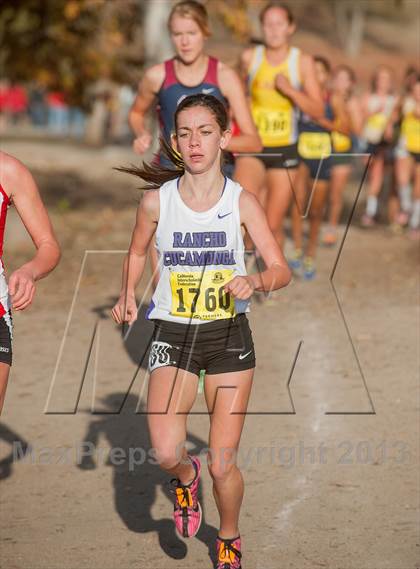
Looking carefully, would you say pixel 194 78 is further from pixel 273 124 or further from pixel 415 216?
pixel 415 216

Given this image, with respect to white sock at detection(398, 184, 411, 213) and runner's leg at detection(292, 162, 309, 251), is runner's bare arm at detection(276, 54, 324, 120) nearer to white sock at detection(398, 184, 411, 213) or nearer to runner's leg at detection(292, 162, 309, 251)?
runner's leg at detection(292, 162, 309, 251)

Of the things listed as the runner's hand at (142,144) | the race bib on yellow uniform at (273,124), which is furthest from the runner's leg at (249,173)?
the runner's hand at (142,144)

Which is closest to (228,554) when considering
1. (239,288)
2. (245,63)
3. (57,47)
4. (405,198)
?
(239,288)

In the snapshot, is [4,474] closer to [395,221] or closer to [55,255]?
[55,255]

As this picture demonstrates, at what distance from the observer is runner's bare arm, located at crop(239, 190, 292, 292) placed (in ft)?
15.5

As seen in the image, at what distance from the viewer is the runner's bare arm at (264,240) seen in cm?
473

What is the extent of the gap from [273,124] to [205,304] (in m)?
4.73

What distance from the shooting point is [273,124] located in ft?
30.5

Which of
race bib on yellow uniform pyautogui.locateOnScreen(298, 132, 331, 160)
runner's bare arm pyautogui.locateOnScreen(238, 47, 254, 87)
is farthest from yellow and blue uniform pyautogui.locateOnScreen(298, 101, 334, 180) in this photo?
runner's bare arm pyautogui.locateOnScreen(238, 47, 254, 87)

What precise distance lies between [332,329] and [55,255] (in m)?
5.05

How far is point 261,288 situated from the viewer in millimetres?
4598

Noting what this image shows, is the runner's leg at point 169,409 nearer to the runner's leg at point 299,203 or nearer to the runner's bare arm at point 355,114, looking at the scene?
the runner's leg at point 299,203

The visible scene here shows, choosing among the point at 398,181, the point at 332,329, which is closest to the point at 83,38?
the point at 398,181

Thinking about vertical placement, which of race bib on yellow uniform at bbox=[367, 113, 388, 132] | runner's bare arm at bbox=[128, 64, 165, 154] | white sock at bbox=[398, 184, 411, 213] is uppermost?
runner's bare arm at bbox=[128, 64, 165, 154]
